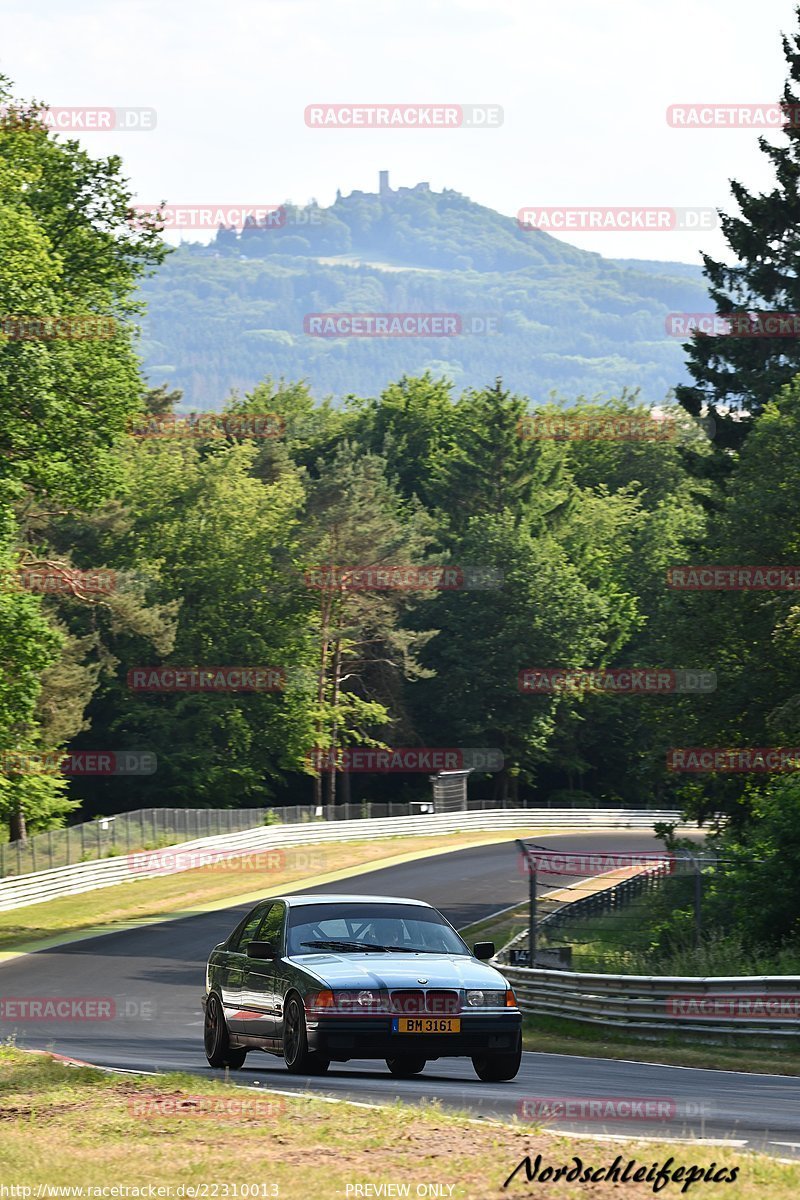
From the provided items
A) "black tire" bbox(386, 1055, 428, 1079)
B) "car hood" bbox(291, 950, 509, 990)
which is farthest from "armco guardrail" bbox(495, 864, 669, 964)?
"car hood" bbox(291, 950, 509, 990)

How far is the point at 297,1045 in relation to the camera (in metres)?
13.6

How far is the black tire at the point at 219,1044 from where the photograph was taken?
15156mm

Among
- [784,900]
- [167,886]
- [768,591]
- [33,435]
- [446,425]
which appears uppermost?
[446,425]

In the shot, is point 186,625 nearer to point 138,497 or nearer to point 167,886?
point 138,497

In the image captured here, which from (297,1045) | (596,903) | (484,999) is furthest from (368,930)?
(596,903)

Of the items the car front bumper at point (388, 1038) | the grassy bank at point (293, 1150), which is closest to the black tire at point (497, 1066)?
the car front bumper at point (388, 1038)

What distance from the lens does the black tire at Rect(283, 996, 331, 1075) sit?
1342 centimetres

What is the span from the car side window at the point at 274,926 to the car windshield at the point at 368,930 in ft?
0.30

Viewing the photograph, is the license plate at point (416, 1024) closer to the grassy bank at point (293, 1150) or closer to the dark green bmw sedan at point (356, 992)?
the dark green bmw sedan at point (356, 992)

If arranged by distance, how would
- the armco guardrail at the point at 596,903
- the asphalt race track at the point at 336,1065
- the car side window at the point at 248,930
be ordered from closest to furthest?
the asphalt race track at the point at 336,1065
the car side window at the point at 248,930
the armco guardrail at the point at 596,903

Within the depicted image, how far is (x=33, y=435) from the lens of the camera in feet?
118

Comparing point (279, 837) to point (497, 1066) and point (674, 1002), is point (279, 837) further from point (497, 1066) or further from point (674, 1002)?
point (497, 1066)

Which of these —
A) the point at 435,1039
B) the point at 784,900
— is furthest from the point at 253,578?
the point at 435,1039

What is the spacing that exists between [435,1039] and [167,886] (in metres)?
40.4
